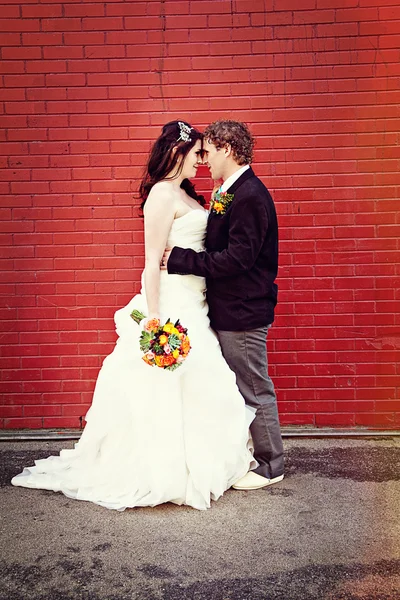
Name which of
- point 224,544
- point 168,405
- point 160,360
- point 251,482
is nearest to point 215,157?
point 160,360

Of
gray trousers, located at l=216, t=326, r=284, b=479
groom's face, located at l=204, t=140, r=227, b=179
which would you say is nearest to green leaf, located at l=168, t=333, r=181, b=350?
gray trousers, located at l=216, t=326, r=284, b=479

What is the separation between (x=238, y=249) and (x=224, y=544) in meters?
1.62

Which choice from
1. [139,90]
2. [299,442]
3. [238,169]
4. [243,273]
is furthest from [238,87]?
[299,442]

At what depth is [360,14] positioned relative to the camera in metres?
4.87

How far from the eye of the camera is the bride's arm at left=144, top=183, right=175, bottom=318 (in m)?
4.01

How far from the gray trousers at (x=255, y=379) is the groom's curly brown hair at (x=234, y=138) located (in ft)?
3.52

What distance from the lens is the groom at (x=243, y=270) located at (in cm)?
394

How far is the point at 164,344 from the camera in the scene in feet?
12.4

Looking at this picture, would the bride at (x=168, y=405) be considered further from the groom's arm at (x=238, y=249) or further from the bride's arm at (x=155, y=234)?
the groom's arm at (x=238, y=249)

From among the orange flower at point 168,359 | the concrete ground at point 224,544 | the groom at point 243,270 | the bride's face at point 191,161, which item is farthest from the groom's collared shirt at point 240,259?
the concrete ground at point 224,544

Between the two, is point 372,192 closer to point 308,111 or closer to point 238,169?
point 308,111

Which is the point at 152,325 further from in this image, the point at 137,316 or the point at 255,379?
the point at 255,379

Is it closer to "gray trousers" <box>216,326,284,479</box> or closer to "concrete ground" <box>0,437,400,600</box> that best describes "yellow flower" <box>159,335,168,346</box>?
"gray trousers" <box>216,326,284,479</box>

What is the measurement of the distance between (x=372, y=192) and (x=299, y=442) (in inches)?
76.4
